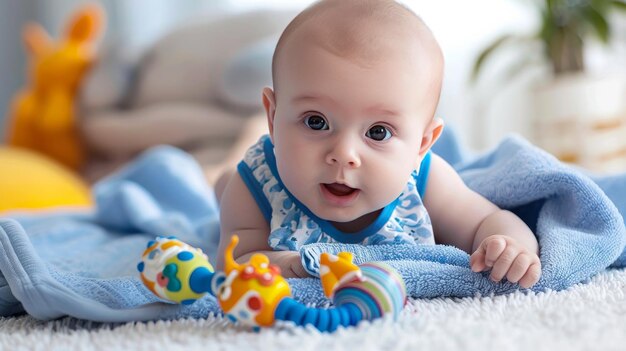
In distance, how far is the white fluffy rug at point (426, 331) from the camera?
2.25ft

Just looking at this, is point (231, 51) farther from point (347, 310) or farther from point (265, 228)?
point (347, 310)

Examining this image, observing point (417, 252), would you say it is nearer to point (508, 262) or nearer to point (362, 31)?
point (508, 262)

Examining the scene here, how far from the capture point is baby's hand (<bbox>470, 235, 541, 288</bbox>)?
0.87 m

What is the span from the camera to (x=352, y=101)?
84 cm

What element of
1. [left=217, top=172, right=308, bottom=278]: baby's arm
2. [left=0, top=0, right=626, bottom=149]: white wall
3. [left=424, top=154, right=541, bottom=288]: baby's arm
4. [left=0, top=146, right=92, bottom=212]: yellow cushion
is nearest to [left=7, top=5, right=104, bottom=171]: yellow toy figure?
[left=0, top=0, right=626, bottom=149]: white wall

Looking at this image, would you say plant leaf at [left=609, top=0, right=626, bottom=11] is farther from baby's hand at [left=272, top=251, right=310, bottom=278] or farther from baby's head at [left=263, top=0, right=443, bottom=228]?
baby's hand at [left=272, top=251, right=310, bottom=278]

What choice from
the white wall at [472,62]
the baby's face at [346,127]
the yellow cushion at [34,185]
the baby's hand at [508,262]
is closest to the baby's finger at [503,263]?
the baby's hand at [508,262]

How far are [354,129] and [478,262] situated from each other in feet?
0.68

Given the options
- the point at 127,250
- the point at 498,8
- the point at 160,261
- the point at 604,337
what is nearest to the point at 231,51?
the point at 498,8

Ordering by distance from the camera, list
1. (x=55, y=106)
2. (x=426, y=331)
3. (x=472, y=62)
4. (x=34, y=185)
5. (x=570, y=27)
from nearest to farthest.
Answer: (x=426, y=331) → (x=34, y=185) → (x=570, y=27) → (x=55, y=106) → (x=472, y=62)

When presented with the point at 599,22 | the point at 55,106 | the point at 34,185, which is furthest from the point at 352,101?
the point at 55,106

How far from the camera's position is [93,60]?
2.68 metres

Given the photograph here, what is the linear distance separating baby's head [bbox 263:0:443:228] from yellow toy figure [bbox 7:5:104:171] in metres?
1.89

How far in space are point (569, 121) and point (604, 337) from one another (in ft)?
5.56
